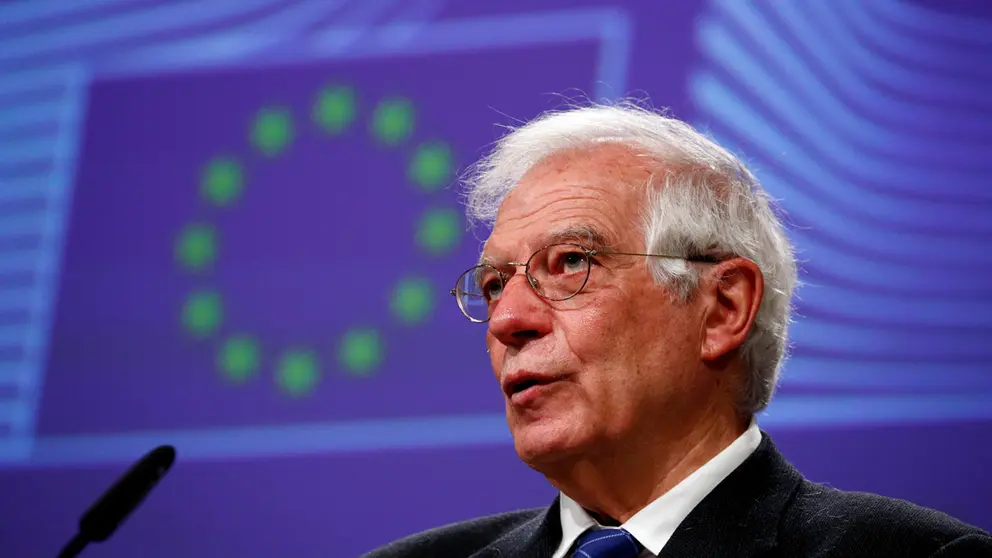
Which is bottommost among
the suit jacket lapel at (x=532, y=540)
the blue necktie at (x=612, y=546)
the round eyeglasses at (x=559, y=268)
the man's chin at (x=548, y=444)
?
the suit jacket lapel at (x=532, y=540)

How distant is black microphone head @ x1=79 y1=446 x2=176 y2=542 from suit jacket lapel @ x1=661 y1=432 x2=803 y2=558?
797 millimetres

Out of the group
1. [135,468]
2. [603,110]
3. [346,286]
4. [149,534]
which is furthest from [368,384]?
[135,468]

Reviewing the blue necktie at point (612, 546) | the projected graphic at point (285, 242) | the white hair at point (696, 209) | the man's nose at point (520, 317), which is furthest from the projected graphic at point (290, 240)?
the blue necktie at point (612, 546)

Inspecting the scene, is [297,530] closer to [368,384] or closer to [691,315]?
[368,384]

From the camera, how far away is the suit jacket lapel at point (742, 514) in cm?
182

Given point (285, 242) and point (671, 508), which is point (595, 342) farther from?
point (285, 242)

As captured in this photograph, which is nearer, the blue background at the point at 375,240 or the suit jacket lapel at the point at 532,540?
the suit jacket lapel at the point at 532,540

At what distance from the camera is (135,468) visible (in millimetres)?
1701

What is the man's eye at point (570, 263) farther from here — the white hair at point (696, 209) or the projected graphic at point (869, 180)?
the projected graphic at point (869, 180)

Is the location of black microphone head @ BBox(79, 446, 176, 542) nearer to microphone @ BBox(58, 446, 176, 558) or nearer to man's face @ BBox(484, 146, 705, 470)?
microphone @ BBox(58, 446, 176, 558)

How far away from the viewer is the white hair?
2004 millimetres

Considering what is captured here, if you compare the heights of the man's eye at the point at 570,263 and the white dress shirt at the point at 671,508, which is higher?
the man's eye at the point at 570,263

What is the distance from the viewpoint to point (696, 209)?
6.66ft

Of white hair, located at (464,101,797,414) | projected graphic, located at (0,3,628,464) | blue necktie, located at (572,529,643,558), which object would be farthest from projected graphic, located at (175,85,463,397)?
blue necktie, located at (572,529,643,558)
